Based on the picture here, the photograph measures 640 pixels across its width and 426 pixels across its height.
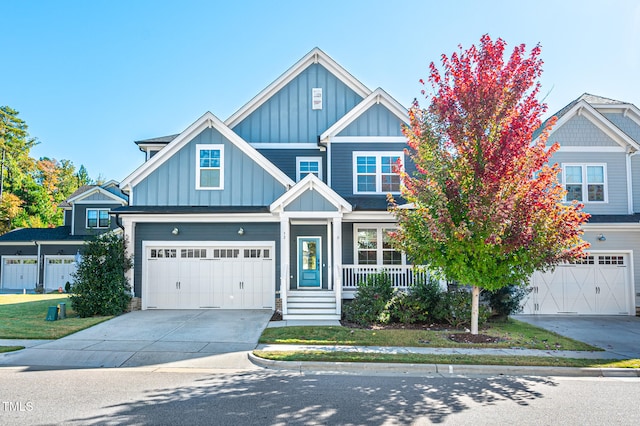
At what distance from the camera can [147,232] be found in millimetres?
15516

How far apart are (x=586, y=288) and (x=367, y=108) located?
36.8ft

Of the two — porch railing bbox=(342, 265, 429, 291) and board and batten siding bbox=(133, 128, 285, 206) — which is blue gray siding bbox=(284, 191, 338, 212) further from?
porch railing bbox=(342, 265, 429, 291)

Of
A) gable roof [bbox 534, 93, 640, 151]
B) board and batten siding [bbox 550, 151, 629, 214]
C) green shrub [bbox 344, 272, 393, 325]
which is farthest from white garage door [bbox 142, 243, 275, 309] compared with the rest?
board and batten siding [bbox 550, 151, 629, 214]

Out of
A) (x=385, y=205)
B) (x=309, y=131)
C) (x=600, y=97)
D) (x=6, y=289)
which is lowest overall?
(x=6, y=289)

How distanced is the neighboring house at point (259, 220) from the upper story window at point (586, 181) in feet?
22.4

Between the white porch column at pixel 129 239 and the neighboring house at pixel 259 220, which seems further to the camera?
the white porch column at pixel 129 239

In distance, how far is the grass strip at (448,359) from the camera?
8680 millimetres

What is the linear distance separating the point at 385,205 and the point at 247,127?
7.40 meters

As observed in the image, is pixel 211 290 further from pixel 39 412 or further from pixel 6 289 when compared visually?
pixel 6 289

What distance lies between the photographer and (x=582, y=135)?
16969 mm

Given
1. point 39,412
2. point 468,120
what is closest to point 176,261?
point 39,412

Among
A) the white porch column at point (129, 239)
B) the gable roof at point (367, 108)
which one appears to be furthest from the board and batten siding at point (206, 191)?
the gable roof at point (367, 108)

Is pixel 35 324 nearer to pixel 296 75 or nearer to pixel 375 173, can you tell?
pixel 375 173

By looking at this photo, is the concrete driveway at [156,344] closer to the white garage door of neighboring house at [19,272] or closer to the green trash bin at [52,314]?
the green trash bin at [52,314]
